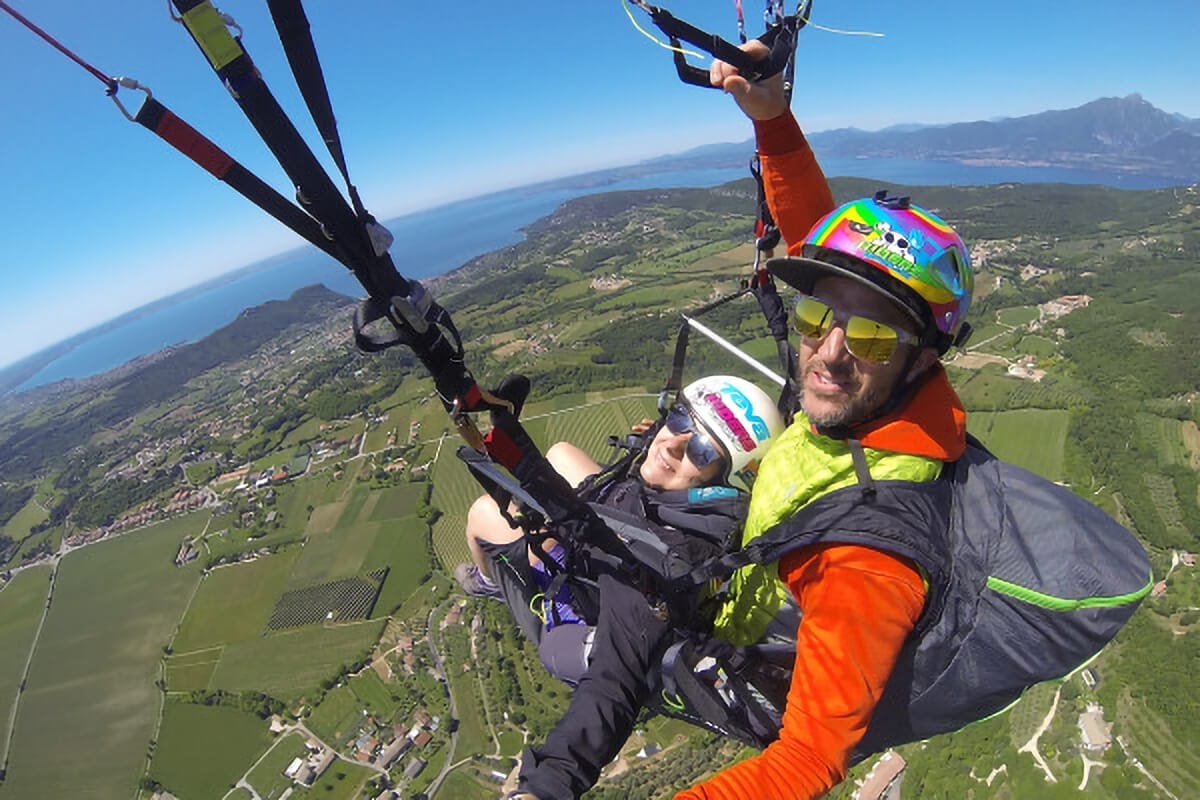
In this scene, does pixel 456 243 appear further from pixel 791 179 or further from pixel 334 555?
pixel 791 179

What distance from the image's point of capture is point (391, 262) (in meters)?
1.31

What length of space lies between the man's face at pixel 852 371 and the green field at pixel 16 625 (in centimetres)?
3962

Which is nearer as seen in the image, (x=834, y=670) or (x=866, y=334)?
(x=834, y=670)

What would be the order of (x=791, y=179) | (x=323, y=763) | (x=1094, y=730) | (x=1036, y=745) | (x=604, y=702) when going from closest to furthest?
1. (x=604, y=702)
2. (x=791, y=179)
3. (x=1036, y=745)
4. (x=1094, y=730)
5. (x=323, y=763)

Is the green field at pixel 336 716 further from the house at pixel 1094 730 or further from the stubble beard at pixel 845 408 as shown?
the stubble beard at pixel 845 408

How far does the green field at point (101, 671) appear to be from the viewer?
23381mm

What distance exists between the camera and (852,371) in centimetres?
185

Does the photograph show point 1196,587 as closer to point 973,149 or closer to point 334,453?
point 334,453

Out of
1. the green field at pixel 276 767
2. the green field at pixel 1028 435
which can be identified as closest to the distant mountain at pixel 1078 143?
the green field at pixel 1028 435

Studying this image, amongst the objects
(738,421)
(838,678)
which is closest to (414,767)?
(738,421)

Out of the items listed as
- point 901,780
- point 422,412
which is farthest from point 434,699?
point 422,412

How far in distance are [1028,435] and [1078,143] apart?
175 meters

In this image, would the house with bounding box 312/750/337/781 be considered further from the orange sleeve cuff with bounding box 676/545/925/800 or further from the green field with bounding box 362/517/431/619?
the orange sleeve cuff with bounding box 676/545/925/800

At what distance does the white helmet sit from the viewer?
10.7ft
